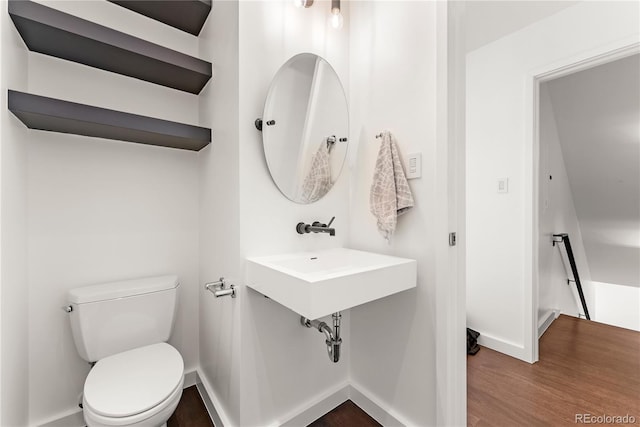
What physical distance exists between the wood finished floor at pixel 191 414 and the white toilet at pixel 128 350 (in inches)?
14.5

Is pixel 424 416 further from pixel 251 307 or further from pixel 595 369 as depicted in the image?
pixel 595 369

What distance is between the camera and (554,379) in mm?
1836

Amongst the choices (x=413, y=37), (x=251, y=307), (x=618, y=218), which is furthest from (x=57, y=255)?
(x=618, y=218)

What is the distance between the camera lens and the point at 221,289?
1413 mm

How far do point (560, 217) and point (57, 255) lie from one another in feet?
13.6

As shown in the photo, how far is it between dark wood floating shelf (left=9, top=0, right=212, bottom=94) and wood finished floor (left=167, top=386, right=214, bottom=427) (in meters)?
1.84

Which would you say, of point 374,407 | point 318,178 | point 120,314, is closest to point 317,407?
point 374,407

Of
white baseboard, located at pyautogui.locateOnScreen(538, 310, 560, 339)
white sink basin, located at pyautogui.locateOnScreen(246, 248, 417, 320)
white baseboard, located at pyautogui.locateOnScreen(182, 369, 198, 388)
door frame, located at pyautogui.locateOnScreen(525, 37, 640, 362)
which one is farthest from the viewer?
white baseboard, located at pyautogui.locateOnScreen(538, 310, 560, 339)

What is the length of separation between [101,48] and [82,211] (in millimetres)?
796

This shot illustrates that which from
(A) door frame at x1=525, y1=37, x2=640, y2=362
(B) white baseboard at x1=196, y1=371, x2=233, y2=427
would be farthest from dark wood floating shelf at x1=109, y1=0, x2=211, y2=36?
(A) door frame at x1=525, y1=37, x2=640, y2=362

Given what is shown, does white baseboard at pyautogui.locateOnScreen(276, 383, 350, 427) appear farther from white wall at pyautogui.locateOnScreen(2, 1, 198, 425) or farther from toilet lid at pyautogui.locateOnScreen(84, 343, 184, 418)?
white wall at pyautogui.locateOnScreen(2, 1, 198, 425)

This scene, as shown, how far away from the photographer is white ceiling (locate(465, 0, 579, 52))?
186cm

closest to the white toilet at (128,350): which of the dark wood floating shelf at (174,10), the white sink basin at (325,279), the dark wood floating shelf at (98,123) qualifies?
the white sink basin at (325,279)

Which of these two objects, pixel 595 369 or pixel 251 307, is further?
pixel 595 369
